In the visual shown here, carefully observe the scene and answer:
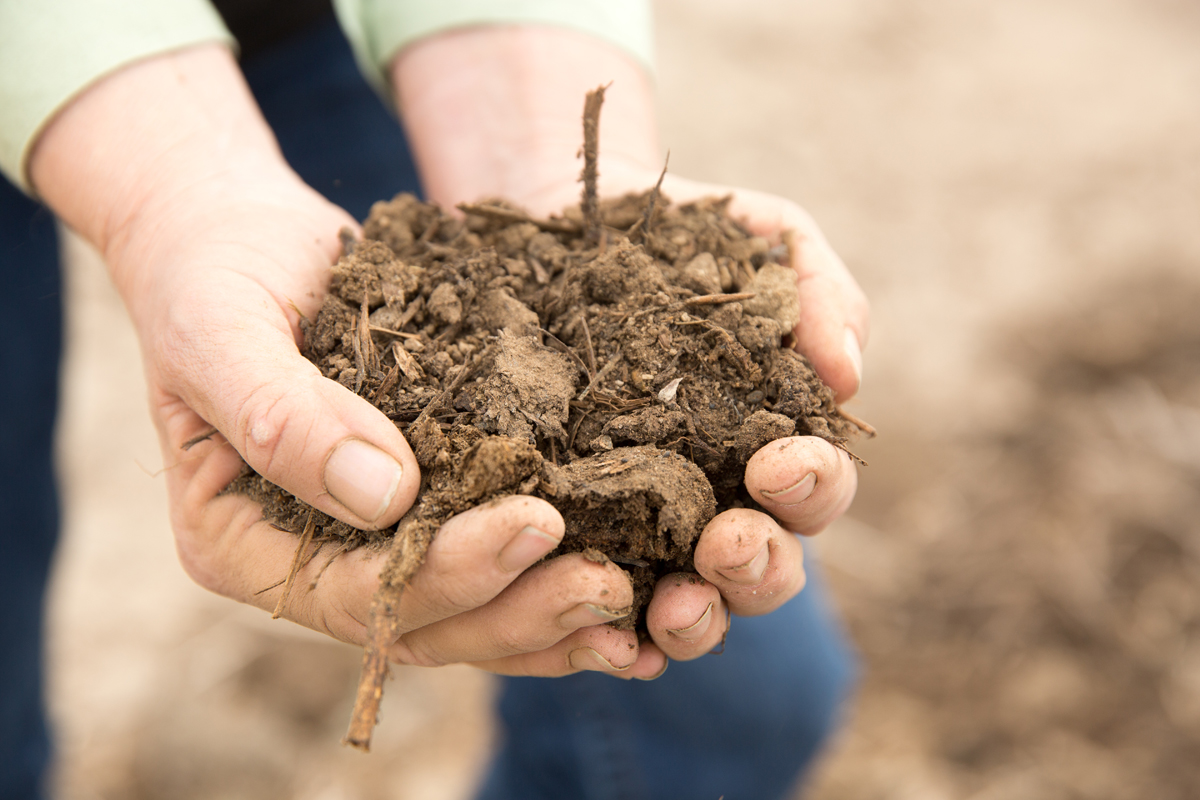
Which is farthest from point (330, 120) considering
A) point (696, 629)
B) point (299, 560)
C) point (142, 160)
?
point (696, 629)

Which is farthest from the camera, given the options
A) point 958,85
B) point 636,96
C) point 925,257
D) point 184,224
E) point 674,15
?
point 674,15

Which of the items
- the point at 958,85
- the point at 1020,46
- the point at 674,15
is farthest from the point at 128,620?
the point at 1020,46

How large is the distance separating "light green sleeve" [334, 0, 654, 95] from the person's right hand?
483mm

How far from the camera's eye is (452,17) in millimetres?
2115

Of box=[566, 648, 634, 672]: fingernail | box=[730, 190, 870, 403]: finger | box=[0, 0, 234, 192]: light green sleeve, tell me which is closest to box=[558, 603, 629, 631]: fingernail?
box=[566, 648, 634, 672]: fingernail

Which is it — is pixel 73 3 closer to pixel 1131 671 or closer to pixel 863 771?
pixel 863 771

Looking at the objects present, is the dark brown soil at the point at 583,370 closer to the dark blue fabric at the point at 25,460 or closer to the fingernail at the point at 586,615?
the fingernail at the point at 586,615

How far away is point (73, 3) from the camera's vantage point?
63.7 inches

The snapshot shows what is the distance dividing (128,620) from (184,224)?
2.78 m

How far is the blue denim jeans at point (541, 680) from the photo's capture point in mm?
2209

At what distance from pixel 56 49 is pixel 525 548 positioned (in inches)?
55.7

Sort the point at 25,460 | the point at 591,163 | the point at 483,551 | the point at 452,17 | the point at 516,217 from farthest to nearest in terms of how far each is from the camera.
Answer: the point at 25,460, the point at 452,17, the point at 516,217, the point at 591,163, the point at 483,551

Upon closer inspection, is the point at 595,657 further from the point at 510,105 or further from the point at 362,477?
the point at 510,105

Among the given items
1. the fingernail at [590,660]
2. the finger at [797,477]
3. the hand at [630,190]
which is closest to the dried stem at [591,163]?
the hand at [630,190]
